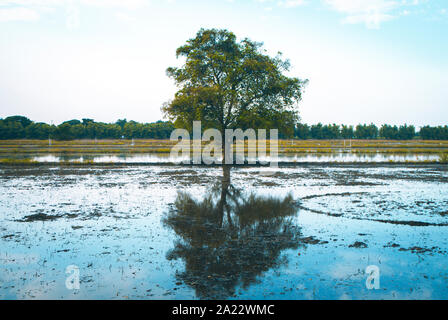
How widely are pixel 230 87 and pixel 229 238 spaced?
27.7 metres

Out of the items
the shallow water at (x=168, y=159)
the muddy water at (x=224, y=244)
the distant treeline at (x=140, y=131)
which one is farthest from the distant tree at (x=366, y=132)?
the muddy water at (x=224, y=244)

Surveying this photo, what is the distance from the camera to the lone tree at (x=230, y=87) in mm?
34656

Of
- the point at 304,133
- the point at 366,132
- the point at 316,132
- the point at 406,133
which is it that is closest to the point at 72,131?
the point at 304,133

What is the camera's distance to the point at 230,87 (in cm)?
3603

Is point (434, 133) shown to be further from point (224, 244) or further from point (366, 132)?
point (224, 244)

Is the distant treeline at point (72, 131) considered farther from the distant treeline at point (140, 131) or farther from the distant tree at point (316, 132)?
the distant tree at point (316, 132)

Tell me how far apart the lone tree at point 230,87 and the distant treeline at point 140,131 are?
8073cm

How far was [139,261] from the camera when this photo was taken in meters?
8.15

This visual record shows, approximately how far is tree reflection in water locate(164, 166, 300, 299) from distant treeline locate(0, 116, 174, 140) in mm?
117680

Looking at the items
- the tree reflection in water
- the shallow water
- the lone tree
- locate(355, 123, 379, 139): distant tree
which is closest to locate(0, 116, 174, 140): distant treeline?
the shallow water

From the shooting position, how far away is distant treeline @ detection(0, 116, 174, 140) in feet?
425

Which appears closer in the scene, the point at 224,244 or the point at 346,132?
the point at 224,244
